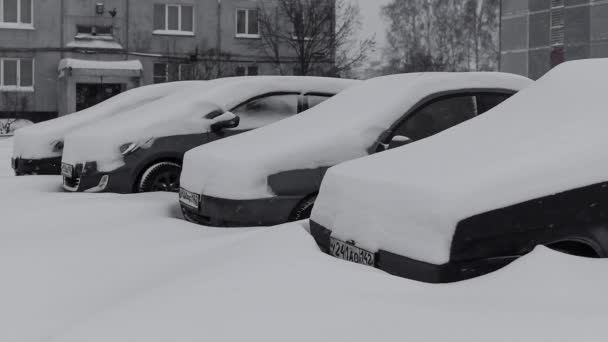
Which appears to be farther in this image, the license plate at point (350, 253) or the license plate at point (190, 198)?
the license plate at point (190, 198)

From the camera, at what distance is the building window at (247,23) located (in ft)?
125

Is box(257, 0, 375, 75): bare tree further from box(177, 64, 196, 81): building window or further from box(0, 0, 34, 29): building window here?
box(0, 0, 34, 29): building window

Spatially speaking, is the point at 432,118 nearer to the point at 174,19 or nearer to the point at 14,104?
the point at 14,104

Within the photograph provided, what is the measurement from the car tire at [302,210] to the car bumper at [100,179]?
9.35ft

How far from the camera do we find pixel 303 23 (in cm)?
3466

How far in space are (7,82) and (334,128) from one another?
103ft

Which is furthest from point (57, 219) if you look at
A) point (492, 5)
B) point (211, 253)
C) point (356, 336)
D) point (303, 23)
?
point (492, 5)

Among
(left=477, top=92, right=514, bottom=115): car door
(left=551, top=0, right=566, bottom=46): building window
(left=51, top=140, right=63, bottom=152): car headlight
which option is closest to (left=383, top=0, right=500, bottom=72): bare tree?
(left=551, top=0, right=566, bottom=46): building window

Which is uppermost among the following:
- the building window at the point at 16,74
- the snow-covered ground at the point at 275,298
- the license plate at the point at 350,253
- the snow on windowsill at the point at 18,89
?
the building window at the point at 16,74

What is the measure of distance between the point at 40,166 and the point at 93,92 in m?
25.0

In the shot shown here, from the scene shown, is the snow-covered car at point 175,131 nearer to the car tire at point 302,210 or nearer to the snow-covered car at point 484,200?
the car tire at point 302,210

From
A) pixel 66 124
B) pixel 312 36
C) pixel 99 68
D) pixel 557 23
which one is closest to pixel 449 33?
pixel 557 23

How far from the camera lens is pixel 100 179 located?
8.48 meters

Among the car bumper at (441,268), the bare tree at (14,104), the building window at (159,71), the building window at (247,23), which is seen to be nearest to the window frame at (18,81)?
the bare tree at (14,104)
